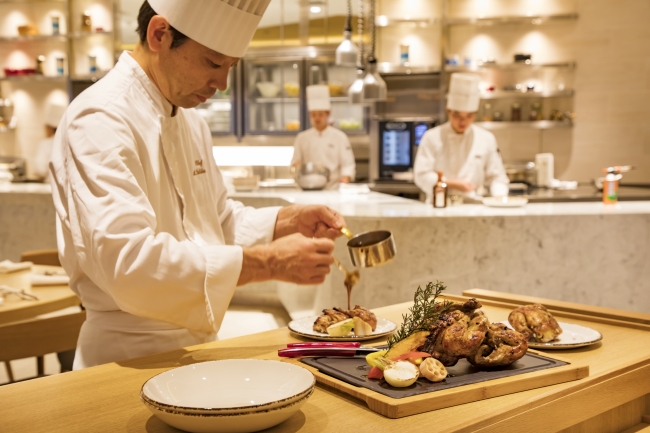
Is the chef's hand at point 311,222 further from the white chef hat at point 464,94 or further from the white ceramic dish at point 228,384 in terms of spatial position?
the white chef hat at point 464,94

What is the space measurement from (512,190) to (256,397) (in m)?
5.94

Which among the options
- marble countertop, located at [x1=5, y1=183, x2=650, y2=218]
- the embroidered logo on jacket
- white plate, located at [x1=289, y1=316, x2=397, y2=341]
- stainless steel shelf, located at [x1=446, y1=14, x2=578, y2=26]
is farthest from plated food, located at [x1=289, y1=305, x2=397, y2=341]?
stainless steel shelf, located at [x1=446, y1=14, x2=578, y2=26]

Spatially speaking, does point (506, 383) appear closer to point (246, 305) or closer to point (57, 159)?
point (57, 159)

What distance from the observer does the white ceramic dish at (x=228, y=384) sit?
1.06 meters

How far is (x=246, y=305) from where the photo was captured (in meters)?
6.16

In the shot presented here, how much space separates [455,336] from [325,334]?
0.40m

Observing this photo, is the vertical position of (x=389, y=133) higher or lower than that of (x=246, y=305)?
higher

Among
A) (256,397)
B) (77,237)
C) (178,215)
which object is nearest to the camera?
(256,397)

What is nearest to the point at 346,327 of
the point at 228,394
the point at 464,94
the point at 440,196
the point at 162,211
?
the point at 228,394

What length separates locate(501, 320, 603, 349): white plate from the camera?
1410 millimetres

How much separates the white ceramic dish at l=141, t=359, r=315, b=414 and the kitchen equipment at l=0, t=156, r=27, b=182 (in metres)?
8.86

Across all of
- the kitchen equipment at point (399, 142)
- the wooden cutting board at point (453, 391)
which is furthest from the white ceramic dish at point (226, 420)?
the kitchen equipment at point (399, 142)

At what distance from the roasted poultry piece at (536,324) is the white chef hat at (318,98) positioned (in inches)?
250

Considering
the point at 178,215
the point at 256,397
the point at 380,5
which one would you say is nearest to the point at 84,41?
the point at 380,5
